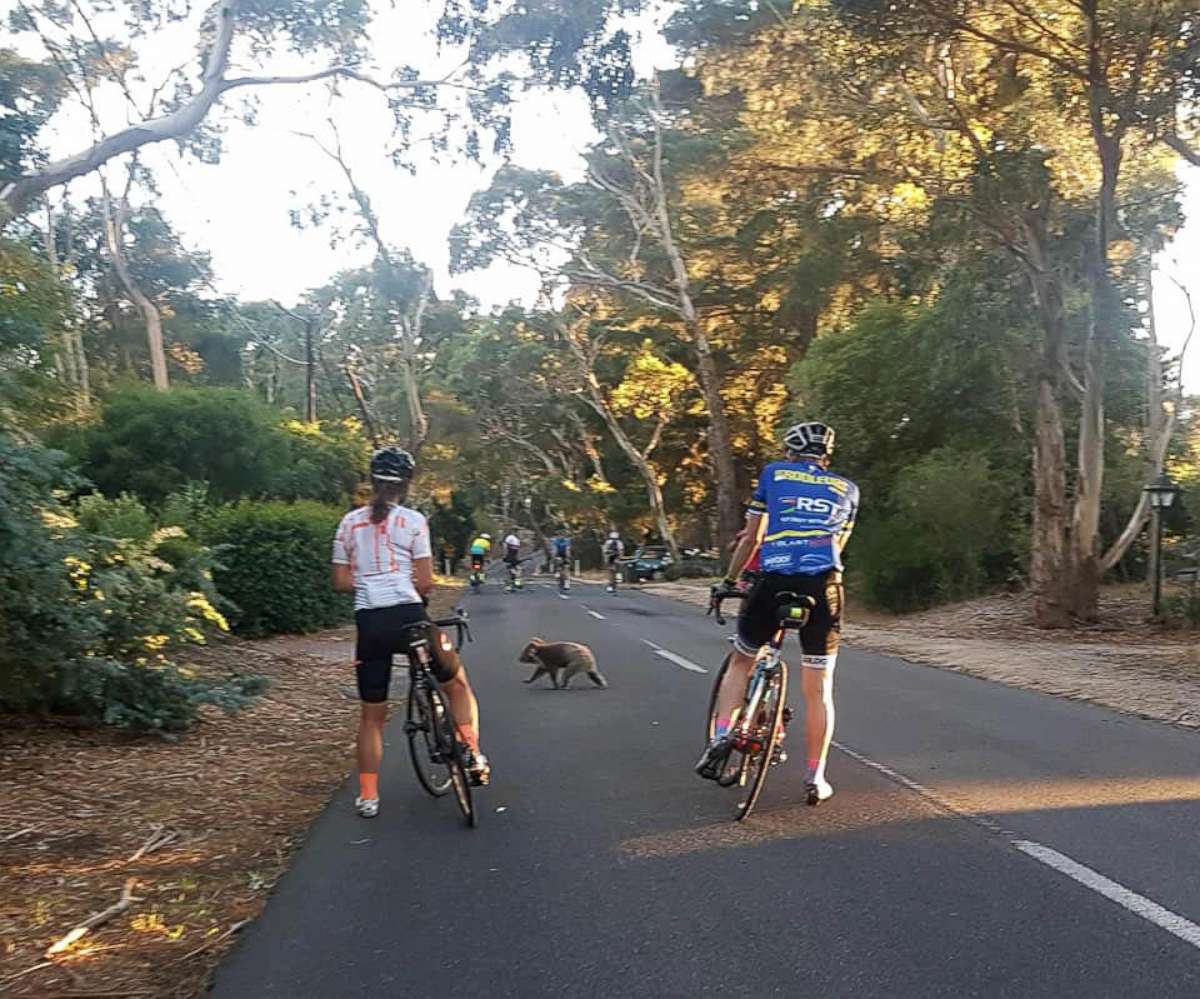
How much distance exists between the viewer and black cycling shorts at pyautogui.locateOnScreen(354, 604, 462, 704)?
22.5 feet

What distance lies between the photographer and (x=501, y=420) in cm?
5947

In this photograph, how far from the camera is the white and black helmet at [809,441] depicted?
7062 millimetres

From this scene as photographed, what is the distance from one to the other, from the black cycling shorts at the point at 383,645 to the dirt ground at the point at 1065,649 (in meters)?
6.66

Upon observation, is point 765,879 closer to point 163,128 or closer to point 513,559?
point 163,128

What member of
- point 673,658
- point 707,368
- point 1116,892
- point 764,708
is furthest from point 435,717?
point 707,368

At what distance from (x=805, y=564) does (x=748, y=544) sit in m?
0.41

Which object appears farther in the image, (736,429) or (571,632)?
(736,429)

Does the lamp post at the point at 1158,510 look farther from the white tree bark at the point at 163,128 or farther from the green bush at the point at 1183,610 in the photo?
the white tree bark at the point at 163,128

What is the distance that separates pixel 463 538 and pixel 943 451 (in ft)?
158

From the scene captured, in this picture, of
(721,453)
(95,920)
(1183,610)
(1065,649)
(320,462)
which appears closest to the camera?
(95,920)

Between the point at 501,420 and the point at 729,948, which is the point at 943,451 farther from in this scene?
the point at 501,420

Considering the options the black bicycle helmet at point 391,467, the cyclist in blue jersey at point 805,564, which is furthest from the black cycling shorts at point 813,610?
the black bicycle helmet at point 391,467

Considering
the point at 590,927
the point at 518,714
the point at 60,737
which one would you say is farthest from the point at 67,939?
the point at 518,714

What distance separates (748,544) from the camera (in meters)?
7.26
